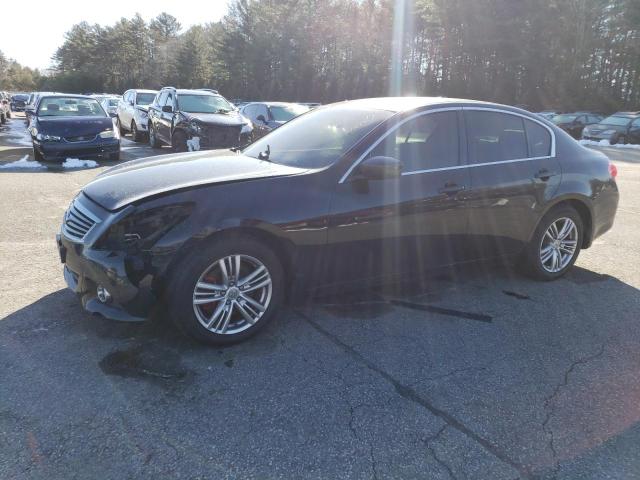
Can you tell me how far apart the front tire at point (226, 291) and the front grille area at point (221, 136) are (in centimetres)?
913

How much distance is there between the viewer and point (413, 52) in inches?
1939

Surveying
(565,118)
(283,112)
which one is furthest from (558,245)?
(565,118)

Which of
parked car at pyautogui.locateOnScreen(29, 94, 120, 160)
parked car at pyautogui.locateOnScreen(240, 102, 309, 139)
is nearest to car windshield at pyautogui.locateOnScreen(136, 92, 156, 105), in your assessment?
parked car at pyautogui.locateOnScreen(240, 102, 309, 139)

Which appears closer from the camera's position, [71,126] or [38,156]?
[71,126]

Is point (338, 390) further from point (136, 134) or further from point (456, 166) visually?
point (136, 134)

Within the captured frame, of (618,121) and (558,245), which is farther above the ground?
(618,121)

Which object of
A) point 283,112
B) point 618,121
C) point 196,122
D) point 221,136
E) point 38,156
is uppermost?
point 283,112

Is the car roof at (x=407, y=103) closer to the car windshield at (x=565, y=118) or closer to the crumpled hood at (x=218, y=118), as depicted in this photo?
the crumpled hood at (x=218, y=118)

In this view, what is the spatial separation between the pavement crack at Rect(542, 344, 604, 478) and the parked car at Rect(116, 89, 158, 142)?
15.9 meters

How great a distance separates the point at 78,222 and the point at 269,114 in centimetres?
1222

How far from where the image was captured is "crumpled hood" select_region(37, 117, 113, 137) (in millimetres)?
11141

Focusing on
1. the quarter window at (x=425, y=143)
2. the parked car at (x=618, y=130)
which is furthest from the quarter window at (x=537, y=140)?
the parked car at (x=618, y=130)

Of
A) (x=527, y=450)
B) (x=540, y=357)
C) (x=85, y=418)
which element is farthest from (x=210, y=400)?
(x=540, y=357)

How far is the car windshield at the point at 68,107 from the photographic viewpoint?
11773 millimetres
